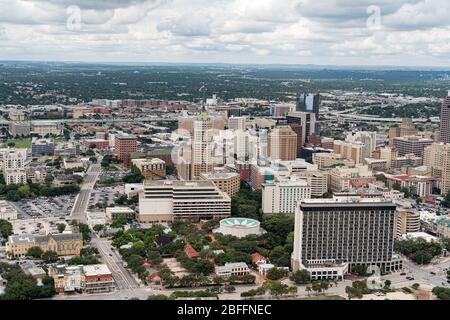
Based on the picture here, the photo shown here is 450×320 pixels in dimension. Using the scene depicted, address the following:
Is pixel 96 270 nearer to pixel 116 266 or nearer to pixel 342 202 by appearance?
pixel 116 266

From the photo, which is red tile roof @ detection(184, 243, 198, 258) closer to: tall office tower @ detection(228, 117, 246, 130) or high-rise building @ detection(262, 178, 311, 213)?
high-rise building @ detection(262, 178, 311, 213)

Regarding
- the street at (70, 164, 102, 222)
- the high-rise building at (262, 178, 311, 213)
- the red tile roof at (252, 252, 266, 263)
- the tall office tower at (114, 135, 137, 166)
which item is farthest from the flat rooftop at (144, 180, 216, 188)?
the tall office tower at (114, 135, 137, 166)

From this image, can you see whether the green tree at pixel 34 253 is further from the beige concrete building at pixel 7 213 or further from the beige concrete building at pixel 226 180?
the beige concrete building at pixel 226 180

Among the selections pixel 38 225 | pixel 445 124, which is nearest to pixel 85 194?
pixel 38 225

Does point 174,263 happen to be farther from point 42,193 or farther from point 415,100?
point 415,100

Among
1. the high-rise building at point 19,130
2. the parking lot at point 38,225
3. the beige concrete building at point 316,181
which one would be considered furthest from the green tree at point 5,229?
the high-rise building at point 19,130
